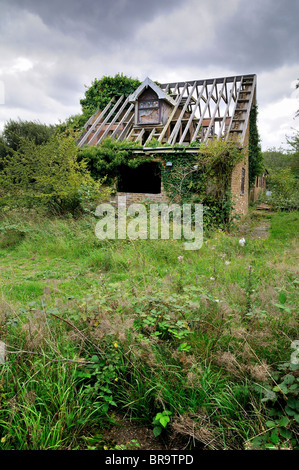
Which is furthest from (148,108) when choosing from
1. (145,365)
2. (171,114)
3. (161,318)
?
(145,365)

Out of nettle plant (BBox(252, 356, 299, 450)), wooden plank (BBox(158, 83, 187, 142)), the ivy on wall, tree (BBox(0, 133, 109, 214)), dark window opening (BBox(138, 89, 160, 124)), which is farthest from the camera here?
dark window opening (BBox(138, 89, 160, 124))

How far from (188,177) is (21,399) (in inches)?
403

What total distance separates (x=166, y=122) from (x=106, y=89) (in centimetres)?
507

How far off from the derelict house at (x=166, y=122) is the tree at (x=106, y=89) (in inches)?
15.9

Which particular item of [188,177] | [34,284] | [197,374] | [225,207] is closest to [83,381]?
[197,374]

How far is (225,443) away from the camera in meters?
1.86

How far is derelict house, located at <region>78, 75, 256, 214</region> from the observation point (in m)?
11.8

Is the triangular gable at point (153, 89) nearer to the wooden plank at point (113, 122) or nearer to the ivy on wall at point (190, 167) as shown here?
the wooden plank at point (113, 122)

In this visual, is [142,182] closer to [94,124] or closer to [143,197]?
[143,197]

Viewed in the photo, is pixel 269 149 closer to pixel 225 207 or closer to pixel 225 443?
pixel 225 207

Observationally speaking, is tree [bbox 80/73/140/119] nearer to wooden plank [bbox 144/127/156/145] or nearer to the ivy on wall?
wooden plank [bbox 144/127/156/145]

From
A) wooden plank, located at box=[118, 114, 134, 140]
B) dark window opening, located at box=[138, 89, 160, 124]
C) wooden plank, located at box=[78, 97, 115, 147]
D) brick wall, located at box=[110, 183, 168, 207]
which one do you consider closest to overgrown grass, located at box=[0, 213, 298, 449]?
brick wall, located at box=[110, 183, 168, 207]

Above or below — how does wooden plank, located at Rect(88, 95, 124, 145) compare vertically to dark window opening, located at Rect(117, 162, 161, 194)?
above

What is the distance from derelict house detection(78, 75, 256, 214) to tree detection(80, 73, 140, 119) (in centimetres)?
40
